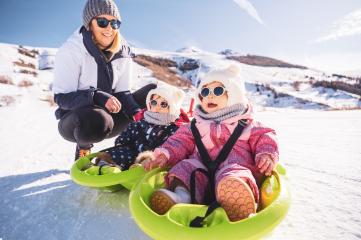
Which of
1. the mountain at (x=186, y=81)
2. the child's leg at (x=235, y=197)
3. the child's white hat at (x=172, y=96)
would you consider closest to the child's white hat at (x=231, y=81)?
the child's white hat at (x=172, y=96)

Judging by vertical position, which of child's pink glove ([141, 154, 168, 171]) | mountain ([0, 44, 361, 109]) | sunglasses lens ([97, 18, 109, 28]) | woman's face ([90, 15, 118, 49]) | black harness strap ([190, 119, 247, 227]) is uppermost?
sunglasses lens ([97, 18, 109, 28])

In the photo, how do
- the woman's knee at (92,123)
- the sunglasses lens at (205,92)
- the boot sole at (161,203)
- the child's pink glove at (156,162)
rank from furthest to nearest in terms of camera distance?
the woman's knee at (92,123), the sunglasses lens at (205,92), the child's pink glove at (156,162), the boot sole at (161,203)

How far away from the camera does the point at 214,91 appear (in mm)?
2102

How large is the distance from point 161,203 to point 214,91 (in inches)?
32.7

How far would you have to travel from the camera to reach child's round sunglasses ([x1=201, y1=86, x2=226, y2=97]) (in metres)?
2.09

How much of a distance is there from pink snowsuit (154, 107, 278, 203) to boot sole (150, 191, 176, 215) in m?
0.19

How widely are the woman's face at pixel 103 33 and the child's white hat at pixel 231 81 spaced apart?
43.3 inches

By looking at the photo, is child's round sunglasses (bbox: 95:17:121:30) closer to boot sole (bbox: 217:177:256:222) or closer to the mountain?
boot sole (bbox: 217:177:256:222)

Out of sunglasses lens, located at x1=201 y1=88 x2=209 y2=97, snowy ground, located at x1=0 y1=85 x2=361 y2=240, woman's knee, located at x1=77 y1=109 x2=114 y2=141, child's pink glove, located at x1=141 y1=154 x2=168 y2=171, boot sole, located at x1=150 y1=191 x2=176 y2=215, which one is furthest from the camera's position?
woman's knee, located at x1=77 y1=109 x2=114 y2=141

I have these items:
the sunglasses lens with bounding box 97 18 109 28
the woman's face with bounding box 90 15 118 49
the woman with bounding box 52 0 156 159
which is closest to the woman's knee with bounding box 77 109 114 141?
the woman with bounding box 52 0 156 159

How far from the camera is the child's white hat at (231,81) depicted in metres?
2.11

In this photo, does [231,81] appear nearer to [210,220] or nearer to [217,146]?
[217,146]

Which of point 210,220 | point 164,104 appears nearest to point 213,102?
point 164,104

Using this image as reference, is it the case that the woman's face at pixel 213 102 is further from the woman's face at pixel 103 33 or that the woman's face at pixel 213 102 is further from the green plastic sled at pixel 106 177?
the woman's face at pixel 103 33
